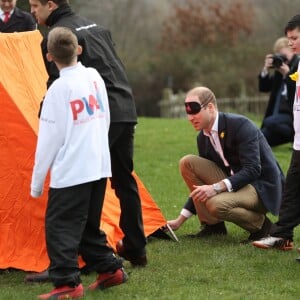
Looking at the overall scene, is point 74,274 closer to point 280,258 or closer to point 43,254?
point 43,254

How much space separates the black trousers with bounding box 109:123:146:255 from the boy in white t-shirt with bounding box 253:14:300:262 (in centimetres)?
106

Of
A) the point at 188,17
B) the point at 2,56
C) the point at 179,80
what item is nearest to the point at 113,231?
the point at 2,56

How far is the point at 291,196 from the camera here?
5809 mm

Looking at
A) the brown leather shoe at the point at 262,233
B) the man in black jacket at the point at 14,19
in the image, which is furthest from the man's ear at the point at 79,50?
the man in black jacket at the point at 14,19

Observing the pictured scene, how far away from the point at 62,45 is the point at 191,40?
93.4 ft

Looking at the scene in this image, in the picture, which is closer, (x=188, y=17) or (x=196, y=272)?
(x=196, y=272)

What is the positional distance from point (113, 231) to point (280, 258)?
4.05 ft

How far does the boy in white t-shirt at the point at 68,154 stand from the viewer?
179 inches

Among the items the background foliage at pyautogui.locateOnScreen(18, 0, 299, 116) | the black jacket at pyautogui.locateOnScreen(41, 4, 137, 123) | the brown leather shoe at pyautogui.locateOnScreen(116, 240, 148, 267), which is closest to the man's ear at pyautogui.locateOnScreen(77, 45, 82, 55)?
the black jacket at pyautogui.locateOnScreen(41, 4, 137, 123)

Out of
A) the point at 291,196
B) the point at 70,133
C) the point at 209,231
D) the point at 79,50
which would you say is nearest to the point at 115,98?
the point at 79,50

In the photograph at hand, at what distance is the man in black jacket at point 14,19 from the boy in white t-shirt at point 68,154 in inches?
106

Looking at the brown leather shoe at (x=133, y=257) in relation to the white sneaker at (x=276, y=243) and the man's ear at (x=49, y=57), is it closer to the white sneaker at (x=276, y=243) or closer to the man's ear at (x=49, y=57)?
the white sneaker at (x=276, y=243)

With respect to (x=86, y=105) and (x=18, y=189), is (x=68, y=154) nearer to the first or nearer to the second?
(x=86, y=105)

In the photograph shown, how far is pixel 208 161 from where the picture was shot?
21.0 feet
